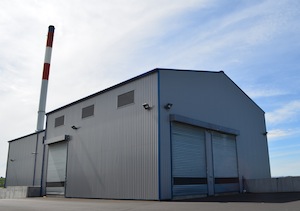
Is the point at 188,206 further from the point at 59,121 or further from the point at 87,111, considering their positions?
the point at 59,121

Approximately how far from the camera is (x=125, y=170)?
58.3 feet

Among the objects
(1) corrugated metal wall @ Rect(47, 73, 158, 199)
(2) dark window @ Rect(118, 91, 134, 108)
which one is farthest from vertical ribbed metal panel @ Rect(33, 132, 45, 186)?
(2) dark window @ Rect(118, 91, 134, 108)

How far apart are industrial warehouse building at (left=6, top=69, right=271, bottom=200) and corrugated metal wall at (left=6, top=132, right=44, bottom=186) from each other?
6.44 feet

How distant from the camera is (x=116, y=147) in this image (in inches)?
740

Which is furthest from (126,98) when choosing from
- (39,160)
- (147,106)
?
(39,160)

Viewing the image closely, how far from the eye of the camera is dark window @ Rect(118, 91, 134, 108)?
18562 millimetres

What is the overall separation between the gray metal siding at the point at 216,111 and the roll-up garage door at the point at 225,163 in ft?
2.73

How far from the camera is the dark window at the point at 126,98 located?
60.9 feet

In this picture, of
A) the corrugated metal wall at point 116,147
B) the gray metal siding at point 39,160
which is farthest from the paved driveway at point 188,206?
the gray metal siding at point 39,160

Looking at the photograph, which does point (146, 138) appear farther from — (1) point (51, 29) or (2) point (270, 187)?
(1) point (51, 29)

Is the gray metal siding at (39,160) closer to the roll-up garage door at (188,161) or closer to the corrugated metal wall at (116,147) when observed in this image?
the corrugated metal wall at (116,147)

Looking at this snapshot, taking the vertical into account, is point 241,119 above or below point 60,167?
above

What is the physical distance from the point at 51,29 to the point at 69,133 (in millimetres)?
23799

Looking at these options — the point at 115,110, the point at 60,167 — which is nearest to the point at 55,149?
the point at 60,167
